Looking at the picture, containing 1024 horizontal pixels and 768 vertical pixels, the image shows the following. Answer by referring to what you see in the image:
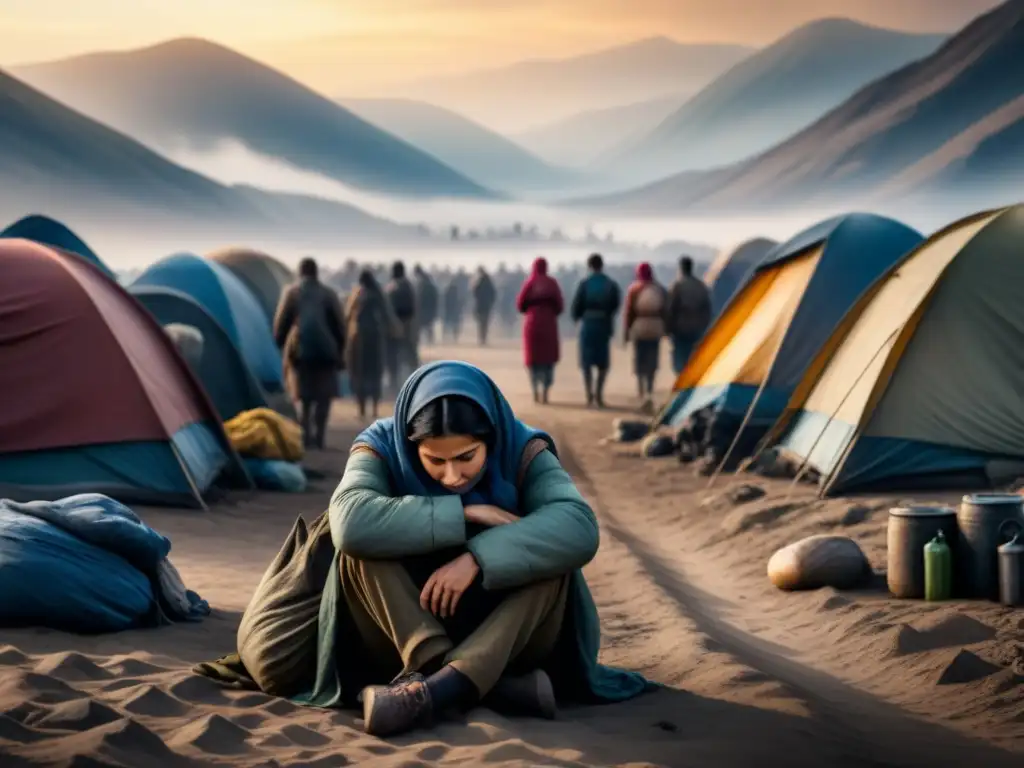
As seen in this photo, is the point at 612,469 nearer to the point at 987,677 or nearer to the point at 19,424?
the point at 19,424

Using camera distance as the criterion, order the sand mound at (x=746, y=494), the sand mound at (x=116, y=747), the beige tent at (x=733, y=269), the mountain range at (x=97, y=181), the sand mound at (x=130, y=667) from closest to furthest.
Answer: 1. the sand mound at (x=116, y=747)
2. the sand mound at (x=130, y=667)
3. the sand mound at (x=746, y=494)
4. the beige tent at (x=733, y=269)
5. the mountain range at (x=97, y=181)

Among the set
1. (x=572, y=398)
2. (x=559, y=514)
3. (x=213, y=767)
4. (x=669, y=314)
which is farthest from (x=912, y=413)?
(x=572, y=398)

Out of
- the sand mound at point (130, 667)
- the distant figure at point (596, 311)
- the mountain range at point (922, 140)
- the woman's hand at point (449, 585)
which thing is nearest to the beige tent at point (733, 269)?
the distant figure at point (596, 311)

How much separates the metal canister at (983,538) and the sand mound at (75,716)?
4304mm

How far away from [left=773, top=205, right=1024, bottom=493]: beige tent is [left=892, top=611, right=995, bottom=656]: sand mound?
3.61 m

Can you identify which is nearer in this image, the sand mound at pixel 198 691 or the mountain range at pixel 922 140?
the sand mound at pixel 198 691

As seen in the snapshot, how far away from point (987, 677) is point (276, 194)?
480 ft

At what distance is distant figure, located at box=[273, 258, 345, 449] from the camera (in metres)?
15.5

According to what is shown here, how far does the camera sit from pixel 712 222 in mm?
176125

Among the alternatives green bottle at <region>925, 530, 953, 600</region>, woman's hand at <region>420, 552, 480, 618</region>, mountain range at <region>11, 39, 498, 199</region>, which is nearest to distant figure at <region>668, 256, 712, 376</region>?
green bottle at <region>925, 530, 953, 600</region>

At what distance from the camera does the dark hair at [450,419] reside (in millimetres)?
5672

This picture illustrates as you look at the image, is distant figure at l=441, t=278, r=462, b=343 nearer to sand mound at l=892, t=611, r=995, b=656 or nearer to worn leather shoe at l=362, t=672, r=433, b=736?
sand mound at l=892, t=611, r=995, b=656

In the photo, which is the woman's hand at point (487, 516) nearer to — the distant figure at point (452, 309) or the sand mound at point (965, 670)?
the sand mound at point (965, 670)

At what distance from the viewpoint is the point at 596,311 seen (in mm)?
20781
